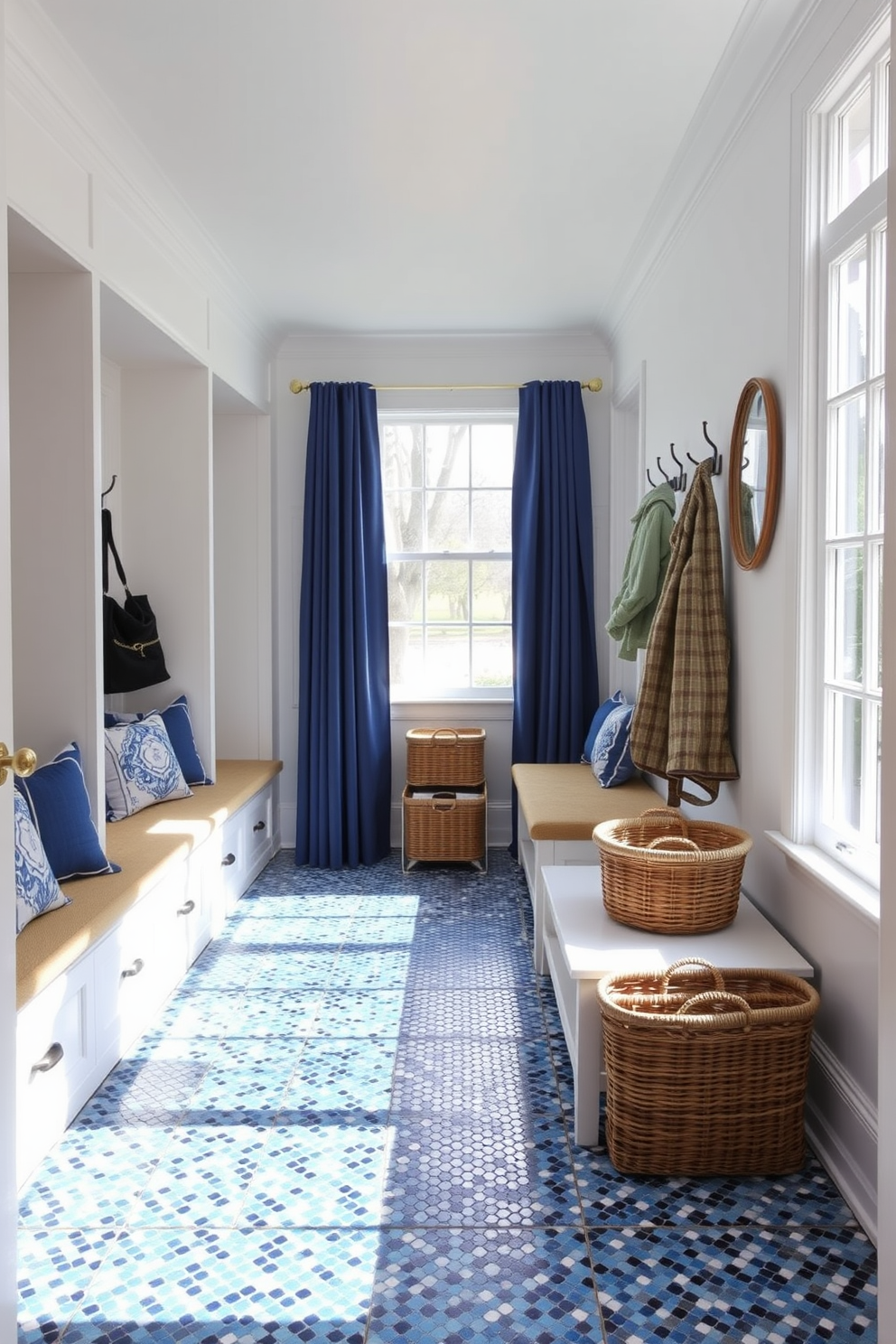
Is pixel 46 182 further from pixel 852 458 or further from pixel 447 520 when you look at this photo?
pixel 447 520

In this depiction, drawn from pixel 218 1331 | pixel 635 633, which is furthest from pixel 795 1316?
Answer: pixel 635 633

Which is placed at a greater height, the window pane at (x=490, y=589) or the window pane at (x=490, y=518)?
the window pane at (x=490, y=518)

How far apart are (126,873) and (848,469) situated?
226 cm

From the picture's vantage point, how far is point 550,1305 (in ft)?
5.69

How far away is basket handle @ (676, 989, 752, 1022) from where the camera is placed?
6.64ft

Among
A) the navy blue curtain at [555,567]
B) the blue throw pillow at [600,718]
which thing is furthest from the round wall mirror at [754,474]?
the navy blue curtain at [555,567]

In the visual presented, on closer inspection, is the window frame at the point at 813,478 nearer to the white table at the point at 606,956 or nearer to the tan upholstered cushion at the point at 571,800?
the white table at the point at 606,956

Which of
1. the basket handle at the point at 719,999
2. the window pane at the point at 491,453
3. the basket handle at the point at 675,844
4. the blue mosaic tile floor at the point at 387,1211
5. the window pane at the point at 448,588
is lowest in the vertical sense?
the blue mosaic tile floor at the point at 387,1211

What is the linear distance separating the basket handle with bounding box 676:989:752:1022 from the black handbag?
2603mm

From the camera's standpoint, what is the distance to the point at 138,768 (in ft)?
12.3

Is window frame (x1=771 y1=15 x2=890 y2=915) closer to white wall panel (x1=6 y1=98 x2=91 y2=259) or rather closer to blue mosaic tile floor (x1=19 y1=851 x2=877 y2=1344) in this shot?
blue mosaic tile floor (x1=19 y1=851 x2=877 y2=1344)

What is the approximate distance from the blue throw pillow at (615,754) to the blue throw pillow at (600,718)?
0.81ft

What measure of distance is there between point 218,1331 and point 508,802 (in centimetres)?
359

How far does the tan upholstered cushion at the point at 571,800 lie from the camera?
3.41m
